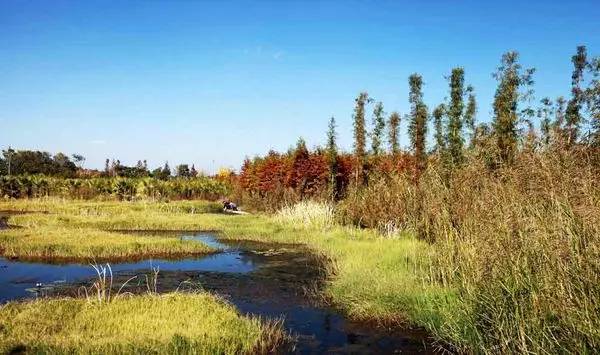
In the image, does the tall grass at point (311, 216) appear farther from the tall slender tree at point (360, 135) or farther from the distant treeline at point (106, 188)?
the distant treeline at point (106, 188)

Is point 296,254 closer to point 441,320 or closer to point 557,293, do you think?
point 441,320

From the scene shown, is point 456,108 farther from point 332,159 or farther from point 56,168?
point 56,168

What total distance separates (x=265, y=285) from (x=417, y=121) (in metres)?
14.8

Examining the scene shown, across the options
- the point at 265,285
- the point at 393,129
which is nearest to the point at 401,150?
the point at 393,129

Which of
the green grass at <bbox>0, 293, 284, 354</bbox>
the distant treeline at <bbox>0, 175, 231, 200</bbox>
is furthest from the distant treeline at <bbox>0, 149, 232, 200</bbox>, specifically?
the green grass at <bbox>0, 293, 284, 354</bbox>

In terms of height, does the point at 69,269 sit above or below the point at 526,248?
below

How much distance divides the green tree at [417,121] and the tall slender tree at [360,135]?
2.87 meters

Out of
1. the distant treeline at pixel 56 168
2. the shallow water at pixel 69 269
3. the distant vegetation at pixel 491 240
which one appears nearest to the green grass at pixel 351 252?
the distant vegetation at pixel 491 240

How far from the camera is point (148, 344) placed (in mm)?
7195

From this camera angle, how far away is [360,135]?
27500 millimetres

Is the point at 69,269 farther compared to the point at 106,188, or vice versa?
the point at 106,188

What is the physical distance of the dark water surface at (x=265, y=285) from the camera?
8.62 metres

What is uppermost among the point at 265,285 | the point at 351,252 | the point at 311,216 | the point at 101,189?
the point at 101,189

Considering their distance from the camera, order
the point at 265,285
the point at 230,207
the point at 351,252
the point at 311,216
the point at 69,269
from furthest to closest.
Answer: the point at 230,207
the point at 311,216
the point at 351,252
the point at 69,269
the point at 265,285
